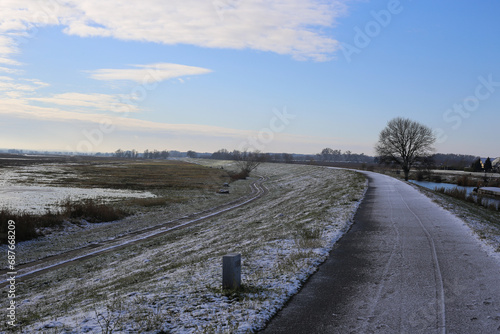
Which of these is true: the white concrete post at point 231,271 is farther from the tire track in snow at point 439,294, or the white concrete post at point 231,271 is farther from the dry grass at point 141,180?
the dry grass at point 141,180

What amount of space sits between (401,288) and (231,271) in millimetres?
3877

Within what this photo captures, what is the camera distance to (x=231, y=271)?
758 centimetres

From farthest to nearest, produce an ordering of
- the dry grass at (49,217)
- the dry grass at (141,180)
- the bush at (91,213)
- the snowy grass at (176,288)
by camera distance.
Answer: the dry grass at (141,180), the bush at (91,213), the dry grass at (49,217), the snowy grass at (176,288)

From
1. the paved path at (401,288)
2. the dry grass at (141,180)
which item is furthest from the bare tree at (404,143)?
the paved path at (401,288)

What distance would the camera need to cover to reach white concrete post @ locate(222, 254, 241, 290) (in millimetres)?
7559

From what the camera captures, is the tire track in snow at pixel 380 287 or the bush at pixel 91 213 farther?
the bush at pixel 91 213

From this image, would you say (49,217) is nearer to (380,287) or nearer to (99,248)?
(99,248)

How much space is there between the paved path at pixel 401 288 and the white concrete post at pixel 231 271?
1.37 metres

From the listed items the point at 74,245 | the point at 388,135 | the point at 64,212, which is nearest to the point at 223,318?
the point at 74,245

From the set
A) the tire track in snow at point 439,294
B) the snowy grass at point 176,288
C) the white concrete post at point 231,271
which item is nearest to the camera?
the tire track in snow at point 439,294

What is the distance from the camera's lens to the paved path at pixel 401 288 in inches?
238

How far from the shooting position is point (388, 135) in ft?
239

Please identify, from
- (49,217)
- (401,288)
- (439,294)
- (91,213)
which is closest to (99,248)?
(49,217)

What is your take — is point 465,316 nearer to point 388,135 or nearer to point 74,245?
point 74,245
